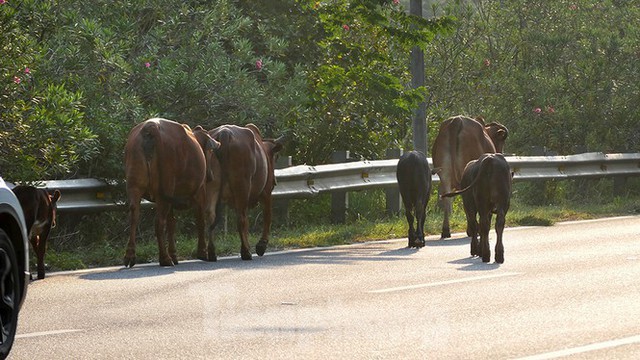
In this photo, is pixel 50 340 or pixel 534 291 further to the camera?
pixel 534 291

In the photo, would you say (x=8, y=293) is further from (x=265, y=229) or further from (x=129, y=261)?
(x=265, y=229)

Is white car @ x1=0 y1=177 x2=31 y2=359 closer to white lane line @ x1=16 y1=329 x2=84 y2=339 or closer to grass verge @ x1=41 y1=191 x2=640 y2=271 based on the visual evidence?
white lane line @ x1=16 y1=329 x2=84 y2=339

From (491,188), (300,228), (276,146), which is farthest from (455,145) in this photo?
(491,188)

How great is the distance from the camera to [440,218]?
20.8 meters

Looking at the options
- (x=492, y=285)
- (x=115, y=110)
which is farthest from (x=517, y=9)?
(x=492, y=285)

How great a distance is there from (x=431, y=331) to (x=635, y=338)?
129 cm

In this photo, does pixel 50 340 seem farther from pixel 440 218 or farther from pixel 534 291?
pixel 440 218

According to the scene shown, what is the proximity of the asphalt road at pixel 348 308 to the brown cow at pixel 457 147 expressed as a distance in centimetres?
316

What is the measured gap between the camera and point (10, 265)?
336 inches

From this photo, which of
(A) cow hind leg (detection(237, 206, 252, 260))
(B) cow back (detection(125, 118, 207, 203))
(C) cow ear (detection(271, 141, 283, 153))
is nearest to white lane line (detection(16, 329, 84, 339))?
(B) cow back (detection(125, 118, 207, 203))

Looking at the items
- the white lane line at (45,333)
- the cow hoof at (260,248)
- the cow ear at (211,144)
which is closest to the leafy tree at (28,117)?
the cow ear at (211,144)

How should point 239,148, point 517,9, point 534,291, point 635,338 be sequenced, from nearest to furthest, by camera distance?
point 635,338 → point 534,291 → point 239,148 → point 517,9

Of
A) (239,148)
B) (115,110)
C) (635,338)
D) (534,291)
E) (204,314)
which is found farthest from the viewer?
(115,110)

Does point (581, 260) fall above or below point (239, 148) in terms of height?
below
